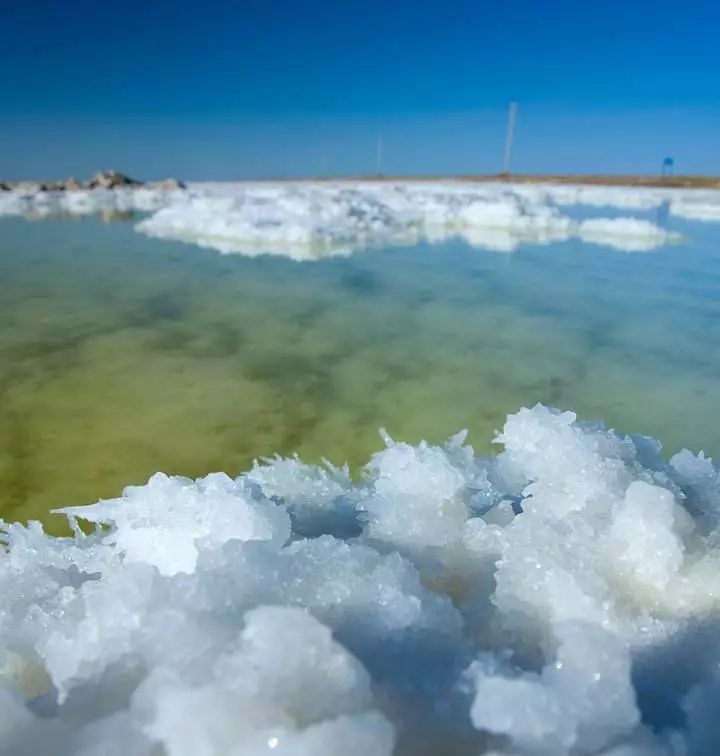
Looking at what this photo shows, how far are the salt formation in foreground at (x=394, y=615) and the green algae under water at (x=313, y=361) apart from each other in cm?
148

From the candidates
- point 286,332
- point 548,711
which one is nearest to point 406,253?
point 286,332

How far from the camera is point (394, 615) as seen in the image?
1.01 m

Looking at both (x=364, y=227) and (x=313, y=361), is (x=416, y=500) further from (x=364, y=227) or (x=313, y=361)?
(x=364, y=227)

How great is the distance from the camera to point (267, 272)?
778 cm

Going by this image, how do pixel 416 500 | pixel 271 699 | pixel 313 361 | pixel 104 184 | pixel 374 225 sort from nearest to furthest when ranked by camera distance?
pixel 271 699 → pixel 416 500 → pixel 313 361 → pixel 374 225 → pixel 104 184

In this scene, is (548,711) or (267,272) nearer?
(548,711)

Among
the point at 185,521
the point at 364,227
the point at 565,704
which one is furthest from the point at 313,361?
the point at 364,227

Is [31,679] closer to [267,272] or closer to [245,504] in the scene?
[245,504]

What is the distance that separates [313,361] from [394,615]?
336 centimetres

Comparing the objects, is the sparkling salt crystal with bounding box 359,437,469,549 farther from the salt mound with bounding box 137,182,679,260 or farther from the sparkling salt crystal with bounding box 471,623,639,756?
the salt mound with bounding box 137,182,679,260

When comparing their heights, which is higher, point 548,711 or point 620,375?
point 548,711

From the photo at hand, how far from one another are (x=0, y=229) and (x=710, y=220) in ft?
42.4

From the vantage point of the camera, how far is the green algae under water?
10.2 feet

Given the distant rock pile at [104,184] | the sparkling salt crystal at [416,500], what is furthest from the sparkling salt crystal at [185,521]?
the distant rock pile at [104,184]
